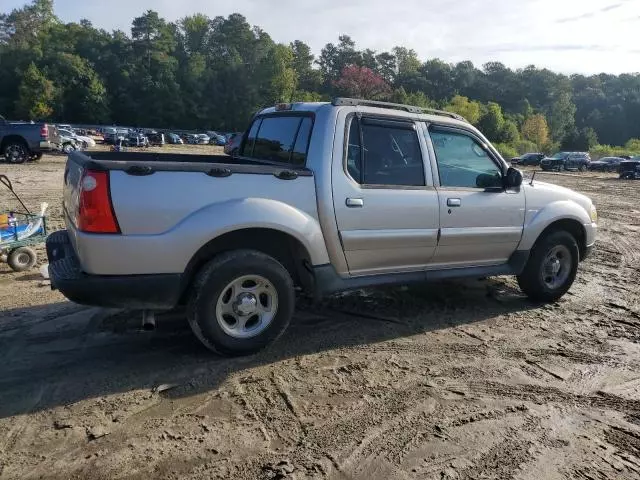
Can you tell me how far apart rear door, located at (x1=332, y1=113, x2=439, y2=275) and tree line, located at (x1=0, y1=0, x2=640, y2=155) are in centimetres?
6949

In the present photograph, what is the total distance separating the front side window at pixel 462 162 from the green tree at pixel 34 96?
93.7 metres

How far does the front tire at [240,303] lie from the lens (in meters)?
3.90

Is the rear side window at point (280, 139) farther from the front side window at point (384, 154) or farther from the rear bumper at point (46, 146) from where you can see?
the rear bumper at point (46, 146)

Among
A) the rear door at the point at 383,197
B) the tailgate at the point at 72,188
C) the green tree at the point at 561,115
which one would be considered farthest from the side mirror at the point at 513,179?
the green tree at the point at 561,115

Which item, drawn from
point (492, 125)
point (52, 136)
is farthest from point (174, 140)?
point (492, 125)

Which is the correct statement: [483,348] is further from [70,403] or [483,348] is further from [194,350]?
[70,403]

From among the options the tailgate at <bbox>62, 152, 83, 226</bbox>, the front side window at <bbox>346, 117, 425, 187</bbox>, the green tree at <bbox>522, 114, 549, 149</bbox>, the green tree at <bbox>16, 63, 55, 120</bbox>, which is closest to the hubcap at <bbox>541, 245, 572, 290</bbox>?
the front side window at <bbox>346, 117, 425, 187</bbox>

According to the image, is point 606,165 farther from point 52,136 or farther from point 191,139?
point 191,139

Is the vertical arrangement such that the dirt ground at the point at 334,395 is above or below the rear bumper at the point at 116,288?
below

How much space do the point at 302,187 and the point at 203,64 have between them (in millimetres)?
111397

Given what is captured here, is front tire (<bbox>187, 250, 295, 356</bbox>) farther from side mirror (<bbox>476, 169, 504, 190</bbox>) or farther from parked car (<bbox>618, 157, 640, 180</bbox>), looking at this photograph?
parked car (<bbox>618, 157, 640, 180</bbox>)

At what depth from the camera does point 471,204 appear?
16.7 feet

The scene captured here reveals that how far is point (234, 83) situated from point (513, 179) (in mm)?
105100

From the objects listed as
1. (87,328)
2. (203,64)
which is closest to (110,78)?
(203,64)
